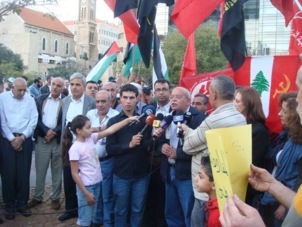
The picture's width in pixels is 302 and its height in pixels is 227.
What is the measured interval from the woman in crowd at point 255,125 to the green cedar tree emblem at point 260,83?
1.01 meters

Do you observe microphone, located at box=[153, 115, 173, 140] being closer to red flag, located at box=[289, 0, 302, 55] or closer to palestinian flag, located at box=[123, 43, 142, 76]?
red flag, located at box=[289, 0, 302, 55]

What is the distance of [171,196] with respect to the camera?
444 cm

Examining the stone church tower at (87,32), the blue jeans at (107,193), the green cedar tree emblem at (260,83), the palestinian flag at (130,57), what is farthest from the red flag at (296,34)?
the stone church tower at (87,32)

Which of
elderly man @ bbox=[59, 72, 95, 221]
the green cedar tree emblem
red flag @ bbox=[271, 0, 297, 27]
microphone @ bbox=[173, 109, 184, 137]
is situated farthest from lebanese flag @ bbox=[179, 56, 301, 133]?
elderly man @ bbox=[59, 72, 95, 221]

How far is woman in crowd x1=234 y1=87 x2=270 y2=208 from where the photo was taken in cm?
373

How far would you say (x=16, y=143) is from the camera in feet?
17.7

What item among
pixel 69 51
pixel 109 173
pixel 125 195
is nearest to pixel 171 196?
pixel 125 195

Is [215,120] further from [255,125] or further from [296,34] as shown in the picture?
[296,34]

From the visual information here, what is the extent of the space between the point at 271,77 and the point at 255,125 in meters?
1.29

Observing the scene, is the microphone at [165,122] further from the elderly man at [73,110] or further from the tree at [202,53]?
the tree at [202,53]

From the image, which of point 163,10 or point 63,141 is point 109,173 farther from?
point 163,10

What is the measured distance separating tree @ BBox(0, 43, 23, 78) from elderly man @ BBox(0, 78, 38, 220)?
45708mm

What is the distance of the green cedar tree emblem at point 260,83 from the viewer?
4.88 meters

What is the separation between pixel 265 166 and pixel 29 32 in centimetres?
8680
